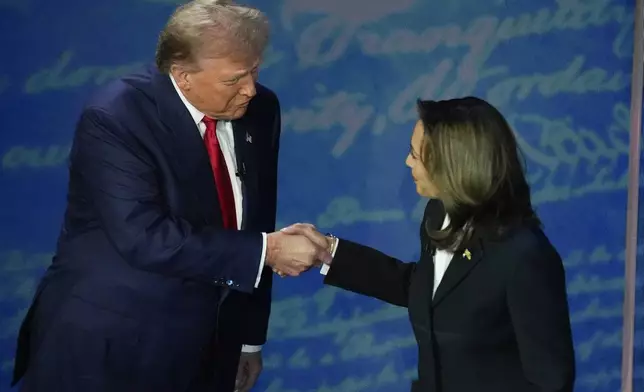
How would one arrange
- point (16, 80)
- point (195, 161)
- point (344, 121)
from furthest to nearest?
point (344, 121) < point (16, 80) < point (195, 161)

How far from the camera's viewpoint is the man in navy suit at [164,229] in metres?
1.78

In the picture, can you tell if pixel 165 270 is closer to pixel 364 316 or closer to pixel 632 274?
pixel 364 316

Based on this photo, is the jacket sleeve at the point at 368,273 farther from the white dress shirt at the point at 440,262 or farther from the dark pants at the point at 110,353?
the dark pants at the point at 110,353

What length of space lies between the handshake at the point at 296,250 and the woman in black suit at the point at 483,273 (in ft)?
1.00

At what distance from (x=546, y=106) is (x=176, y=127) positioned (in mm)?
1337

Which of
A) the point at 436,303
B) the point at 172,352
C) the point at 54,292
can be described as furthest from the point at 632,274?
the point at 54,292

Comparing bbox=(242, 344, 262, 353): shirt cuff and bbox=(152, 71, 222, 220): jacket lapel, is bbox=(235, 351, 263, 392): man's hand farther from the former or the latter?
bbox=(152, 71, 222, 220): jacket lapel

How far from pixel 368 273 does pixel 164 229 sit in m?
0.51

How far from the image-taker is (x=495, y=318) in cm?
166

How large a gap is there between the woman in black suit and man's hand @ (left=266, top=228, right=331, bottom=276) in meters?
0.30

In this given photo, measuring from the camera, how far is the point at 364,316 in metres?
2.72

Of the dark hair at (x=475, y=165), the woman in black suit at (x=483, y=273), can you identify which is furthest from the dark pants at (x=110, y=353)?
the dark hair at (x=475, y=165)

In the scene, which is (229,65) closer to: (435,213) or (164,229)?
(164,229)

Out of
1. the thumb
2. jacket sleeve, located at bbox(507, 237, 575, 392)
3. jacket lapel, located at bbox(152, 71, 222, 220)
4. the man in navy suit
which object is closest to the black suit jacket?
jacket sleeve, located at bbox(507, 237, 575, 392)
